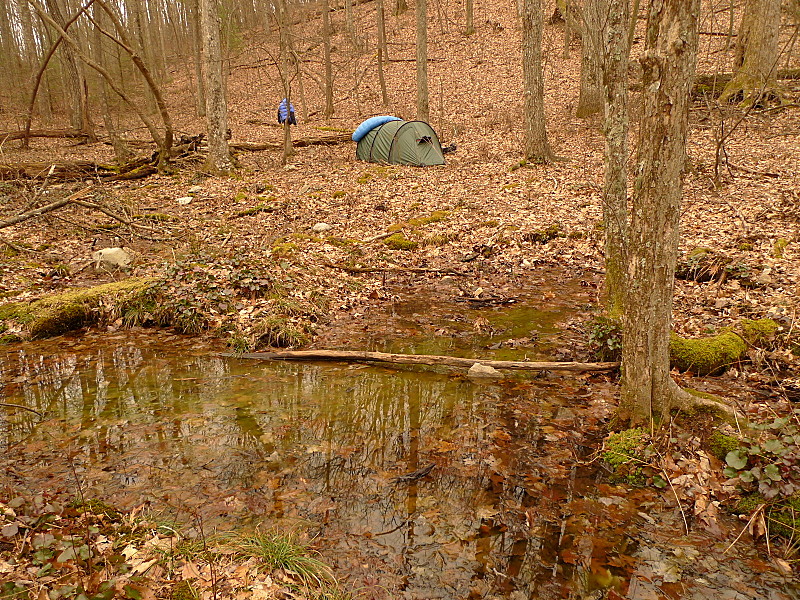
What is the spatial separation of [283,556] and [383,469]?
129 centimetres

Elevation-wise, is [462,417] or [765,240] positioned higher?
[765,240]

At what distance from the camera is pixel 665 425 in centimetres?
425

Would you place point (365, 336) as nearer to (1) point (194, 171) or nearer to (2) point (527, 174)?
(2) point (527, 174)

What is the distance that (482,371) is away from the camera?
5.87 metres

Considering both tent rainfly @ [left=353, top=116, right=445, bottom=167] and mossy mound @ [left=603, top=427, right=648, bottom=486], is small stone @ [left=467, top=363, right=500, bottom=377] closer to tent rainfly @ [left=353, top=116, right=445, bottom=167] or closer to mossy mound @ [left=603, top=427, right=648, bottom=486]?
mossy mound @ [left=603, top=427, right=648, bottom=486]

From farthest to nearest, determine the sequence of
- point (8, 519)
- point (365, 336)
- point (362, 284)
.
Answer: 1. point (362, 284)
2. point (365, 336)
3. point (8, 519)

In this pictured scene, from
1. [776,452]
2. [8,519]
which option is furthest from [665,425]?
[8,519]

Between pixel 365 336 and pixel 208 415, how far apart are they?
2552 millimetres

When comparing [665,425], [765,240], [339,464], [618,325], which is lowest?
[339,464]

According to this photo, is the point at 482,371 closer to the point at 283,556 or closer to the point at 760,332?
the point at 760,332

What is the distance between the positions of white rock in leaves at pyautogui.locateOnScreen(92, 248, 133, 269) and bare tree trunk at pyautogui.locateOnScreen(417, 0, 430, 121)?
13.4 m

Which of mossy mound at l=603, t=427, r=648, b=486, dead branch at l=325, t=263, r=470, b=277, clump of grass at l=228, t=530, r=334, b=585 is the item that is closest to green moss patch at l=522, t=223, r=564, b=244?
dead branch at l=325, t=263, r=470, b=277

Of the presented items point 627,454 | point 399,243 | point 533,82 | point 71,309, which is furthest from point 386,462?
point 533,82

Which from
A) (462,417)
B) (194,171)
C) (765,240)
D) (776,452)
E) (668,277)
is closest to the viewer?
(776,452)
